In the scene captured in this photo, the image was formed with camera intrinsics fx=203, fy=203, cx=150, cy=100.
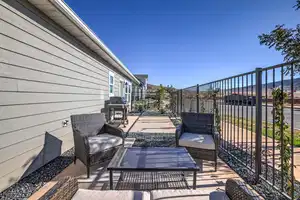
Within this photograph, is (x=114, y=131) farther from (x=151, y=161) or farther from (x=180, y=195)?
(x=180, y=195)

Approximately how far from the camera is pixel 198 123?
4.02m

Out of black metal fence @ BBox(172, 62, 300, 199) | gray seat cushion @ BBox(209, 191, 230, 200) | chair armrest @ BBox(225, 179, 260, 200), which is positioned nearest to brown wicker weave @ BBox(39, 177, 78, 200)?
gray seat cushion @ BBox(209, 191, 230, 200)

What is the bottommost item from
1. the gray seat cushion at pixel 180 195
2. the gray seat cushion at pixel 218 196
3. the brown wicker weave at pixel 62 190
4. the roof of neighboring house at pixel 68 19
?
the gray seat cushion at pixel 180 195

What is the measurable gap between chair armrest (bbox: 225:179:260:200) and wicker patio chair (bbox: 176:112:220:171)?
1697mm

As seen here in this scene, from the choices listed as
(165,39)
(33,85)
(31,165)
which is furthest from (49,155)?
(165,39)

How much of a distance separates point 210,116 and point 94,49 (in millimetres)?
4047

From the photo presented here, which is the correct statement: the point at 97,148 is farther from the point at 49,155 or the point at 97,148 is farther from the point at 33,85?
the point at 33,85

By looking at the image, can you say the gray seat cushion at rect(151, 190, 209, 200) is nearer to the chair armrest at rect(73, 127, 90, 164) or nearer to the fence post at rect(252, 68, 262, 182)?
the fence post at rect(252, 68, 262, 182)

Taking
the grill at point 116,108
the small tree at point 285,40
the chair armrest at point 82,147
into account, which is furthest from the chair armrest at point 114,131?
the grill at point 116,108

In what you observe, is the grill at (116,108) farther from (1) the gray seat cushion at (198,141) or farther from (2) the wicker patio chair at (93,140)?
(1) the gray seat cushion at (198,141)

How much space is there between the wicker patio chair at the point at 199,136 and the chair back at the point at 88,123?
154 centimetres

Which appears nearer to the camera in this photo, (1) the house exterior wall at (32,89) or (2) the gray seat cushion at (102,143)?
(1) the house exterior wall at (32,89)

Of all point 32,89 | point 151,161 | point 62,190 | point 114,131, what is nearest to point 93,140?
point 114,131

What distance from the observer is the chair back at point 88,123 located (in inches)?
142
